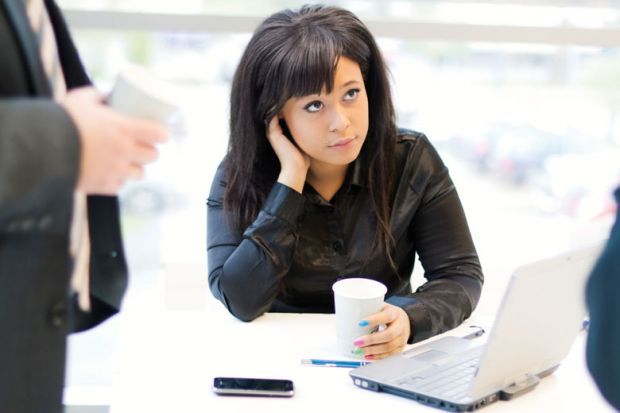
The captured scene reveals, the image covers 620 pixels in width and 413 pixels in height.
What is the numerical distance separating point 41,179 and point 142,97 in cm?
21

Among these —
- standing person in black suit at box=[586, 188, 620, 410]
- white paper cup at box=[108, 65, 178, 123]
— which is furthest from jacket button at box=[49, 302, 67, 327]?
standing person in black suit at box=[586, 188, 620, 410]

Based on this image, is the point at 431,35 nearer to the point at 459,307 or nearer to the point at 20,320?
the point at 459,307

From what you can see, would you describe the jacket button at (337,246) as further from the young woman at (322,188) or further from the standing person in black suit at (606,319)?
the standing person in black suit at (606,319)

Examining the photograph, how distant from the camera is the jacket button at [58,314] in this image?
98 centimetres

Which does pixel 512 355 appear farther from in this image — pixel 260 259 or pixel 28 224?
pixel 28 224

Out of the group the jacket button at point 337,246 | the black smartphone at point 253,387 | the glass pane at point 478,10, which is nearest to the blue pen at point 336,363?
the black smartphone at point 253,387

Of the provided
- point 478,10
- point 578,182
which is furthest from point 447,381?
point 578,182

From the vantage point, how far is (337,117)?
191 centimetres

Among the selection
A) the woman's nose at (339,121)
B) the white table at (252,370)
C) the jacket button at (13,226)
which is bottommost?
the white table at (252,370)

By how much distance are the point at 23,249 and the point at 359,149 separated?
1.12 m

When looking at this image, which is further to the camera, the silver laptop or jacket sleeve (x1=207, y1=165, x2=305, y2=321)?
jacket sleeve (x1=207, y1=165, x2=305, y2=321)

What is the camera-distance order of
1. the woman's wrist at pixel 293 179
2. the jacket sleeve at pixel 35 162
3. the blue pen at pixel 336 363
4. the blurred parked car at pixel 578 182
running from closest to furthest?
the jacket sleeve at pixel 35 162
the blue pen at pixel 336 363
the woman's wrist at pixel 293 179
the blurred parked car at pixel 578 182

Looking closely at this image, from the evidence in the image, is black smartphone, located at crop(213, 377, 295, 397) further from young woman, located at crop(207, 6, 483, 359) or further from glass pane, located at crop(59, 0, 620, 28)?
glass pane, located at crop(59, 0, 620, 28)

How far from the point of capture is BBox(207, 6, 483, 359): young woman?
191 cm
